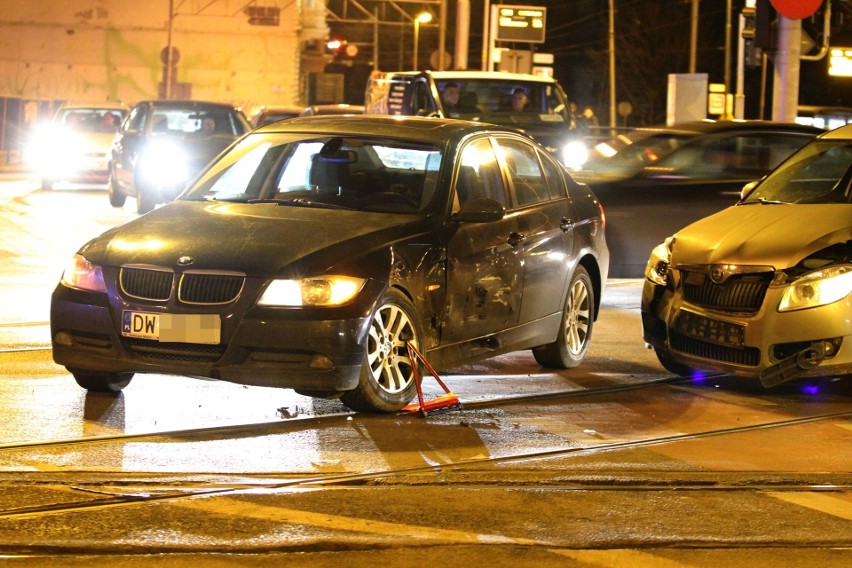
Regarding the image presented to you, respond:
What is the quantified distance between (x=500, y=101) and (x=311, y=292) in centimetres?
Result: 1255

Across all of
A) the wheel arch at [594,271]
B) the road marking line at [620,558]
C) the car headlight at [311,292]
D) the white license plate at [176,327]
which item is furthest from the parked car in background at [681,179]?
the road marking line at [620,558]

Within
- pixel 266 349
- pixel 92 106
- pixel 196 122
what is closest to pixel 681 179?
pixel 266 349

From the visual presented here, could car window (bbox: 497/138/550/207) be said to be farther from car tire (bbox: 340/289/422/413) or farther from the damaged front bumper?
car tire (bbox: 340/289/422/413)

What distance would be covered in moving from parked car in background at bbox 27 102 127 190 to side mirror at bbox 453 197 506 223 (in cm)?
1941

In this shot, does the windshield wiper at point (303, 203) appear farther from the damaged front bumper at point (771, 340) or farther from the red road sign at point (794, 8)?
the red road sign at point (794, 8)

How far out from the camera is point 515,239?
8.56 metres

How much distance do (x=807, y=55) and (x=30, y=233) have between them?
371 inches

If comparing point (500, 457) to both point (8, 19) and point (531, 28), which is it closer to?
point (531, 28)

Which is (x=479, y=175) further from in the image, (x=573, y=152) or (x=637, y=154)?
(x=573, y=152)

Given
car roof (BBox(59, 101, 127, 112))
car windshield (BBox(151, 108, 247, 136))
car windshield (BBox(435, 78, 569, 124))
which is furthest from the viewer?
car roof (BBox(59, 101, 127, 112))

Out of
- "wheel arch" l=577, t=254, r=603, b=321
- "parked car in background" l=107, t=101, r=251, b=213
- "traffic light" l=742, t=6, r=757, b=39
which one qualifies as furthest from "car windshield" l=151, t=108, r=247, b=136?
"wheel arch" l=577, t=254, r=603, b=321

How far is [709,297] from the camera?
28.8 feet

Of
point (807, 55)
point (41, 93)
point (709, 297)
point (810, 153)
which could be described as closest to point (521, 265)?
point (709, 297)

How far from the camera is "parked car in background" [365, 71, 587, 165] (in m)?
18.9
